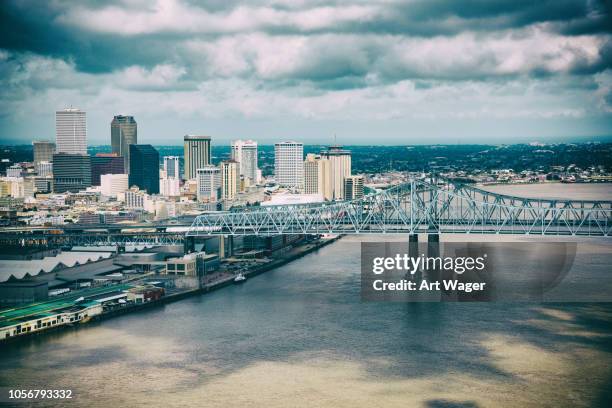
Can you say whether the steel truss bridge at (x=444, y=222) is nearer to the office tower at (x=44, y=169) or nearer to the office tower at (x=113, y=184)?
the office tower at (x=113, y=184)

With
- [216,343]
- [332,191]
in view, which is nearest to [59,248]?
[216,343]

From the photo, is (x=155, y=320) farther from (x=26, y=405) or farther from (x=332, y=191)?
(x=332, y=191)

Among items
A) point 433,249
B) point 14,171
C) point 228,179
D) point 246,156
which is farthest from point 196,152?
point 433,249

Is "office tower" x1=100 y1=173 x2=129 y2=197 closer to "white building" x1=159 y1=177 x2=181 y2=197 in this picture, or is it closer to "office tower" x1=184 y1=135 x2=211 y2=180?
"white building" x1=159 y1=177 x2=181 y2=197

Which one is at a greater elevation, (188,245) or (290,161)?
(290,161)

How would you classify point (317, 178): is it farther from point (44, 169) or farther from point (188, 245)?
point (44, 169)

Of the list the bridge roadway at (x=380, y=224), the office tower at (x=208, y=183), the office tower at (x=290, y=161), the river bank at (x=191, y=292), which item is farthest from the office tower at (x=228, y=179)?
the river bank at (x=191, y=292)

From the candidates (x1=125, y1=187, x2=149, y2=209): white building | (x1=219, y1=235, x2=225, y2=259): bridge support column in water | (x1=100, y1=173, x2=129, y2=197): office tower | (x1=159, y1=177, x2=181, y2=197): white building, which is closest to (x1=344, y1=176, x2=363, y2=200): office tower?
(x1=159, y1=177, x2=181, y2=197): white building
